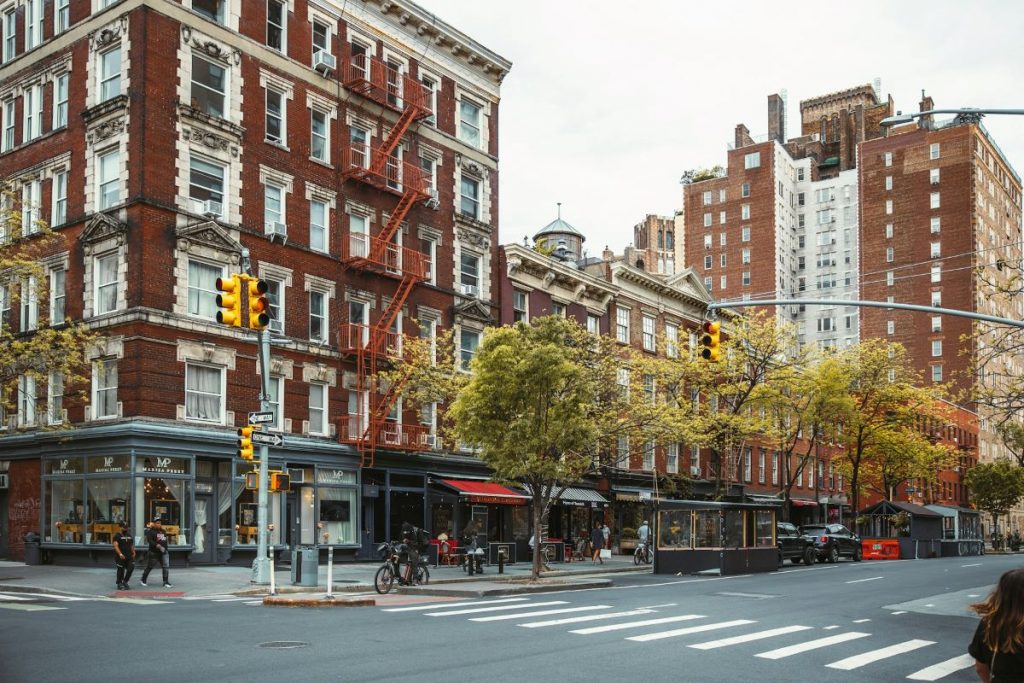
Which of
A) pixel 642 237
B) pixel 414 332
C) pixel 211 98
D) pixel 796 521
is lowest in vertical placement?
pixel 796 521

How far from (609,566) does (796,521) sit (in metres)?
39.7

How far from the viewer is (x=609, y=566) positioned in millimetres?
41031

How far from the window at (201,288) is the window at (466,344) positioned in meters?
12.5

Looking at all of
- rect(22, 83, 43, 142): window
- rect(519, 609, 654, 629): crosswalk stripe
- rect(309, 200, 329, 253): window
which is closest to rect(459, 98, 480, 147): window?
rect(309, 200, 329, 253): window

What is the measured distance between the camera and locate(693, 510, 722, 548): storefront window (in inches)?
1411

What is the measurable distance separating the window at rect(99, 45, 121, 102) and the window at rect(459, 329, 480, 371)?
54.5 feet

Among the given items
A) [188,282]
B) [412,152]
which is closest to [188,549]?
[188,282]

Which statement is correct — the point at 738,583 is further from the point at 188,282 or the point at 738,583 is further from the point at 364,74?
the point at 364,74

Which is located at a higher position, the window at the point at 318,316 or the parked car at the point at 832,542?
the window at the point at 318,316

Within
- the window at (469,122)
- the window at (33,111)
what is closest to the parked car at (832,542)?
the window at (469,122)

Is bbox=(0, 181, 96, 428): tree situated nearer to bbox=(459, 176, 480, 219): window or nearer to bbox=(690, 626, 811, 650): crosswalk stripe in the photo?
bbox=(459, 176, 480, 219): window

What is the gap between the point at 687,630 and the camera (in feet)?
58.6

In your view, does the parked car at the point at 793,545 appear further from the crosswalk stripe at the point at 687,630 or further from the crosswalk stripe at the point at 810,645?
the crosswalk stripe at the point at 810,645

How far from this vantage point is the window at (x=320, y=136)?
38.8m
